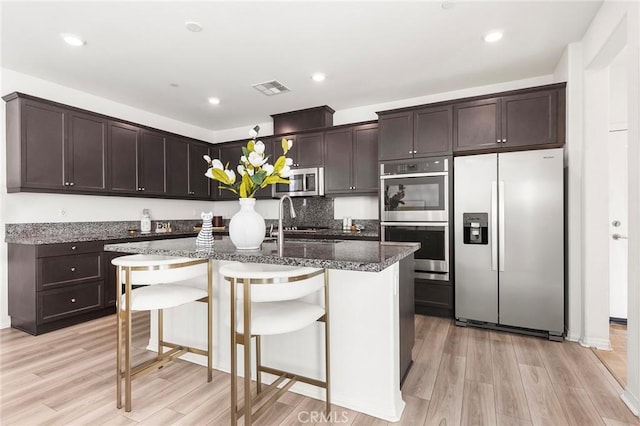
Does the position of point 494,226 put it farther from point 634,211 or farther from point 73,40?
point 73,40

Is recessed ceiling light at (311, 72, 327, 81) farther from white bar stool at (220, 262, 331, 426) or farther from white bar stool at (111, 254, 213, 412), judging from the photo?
white bar stool at (220, 262, 331, 426)

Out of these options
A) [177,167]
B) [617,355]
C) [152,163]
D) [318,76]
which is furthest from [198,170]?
[617,355]

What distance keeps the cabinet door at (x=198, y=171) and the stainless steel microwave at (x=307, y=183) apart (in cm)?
151

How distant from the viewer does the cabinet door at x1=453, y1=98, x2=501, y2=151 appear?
10.6ft

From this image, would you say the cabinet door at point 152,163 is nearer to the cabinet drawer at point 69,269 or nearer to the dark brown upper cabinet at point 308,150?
the cabinet drawer at point 69,269

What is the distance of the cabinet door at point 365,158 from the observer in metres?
4.15

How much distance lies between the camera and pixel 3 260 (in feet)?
10.8

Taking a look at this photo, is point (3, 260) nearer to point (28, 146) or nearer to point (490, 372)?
point (28, 146)

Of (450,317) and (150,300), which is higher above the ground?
(150,300)

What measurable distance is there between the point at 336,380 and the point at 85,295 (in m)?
2.99

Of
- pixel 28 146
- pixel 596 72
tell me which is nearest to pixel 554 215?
pixel 596 72

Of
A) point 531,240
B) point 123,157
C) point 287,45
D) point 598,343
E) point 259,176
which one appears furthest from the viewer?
point 123,157

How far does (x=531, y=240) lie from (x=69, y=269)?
15.0 ft

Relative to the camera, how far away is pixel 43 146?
3283mm
